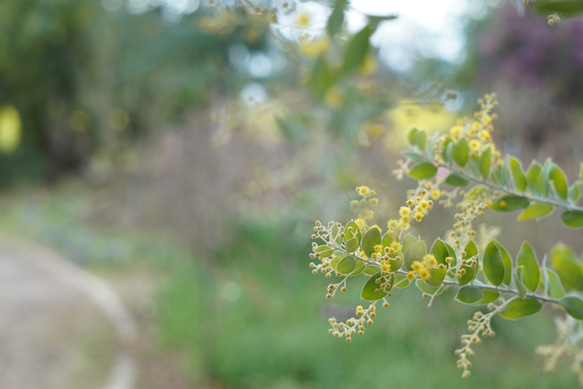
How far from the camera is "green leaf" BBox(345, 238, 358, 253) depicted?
1.72 feet

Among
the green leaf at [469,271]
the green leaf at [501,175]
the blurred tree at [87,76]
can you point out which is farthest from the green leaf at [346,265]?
the blurred tree at [87,76]

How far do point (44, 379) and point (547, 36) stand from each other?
5473mm

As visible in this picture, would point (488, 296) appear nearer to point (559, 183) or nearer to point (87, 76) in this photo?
point (559, 183)

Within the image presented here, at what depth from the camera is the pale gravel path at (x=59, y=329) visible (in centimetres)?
333

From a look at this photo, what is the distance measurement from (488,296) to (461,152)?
21 centimetres

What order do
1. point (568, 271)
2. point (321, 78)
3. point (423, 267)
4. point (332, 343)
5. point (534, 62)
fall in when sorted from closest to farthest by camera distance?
point (423, 267)
point (568, 271)
point (321, 78)
point (332, 343)
point (534, 62)

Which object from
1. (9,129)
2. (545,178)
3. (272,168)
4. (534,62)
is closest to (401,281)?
(545,178)

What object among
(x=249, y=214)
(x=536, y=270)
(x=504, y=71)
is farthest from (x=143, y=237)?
(x=536, y=270)

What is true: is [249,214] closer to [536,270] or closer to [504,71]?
[504,71]

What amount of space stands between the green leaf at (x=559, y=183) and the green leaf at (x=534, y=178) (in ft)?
0.07

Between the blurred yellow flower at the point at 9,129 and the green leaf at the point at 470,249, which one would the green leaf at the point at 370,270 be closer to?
the green leaf at the point at 470,249

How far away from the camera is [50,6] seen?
34.7ft

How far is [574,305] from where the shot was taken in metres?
0.65

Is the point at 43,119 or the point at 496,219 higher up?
the point at 496,219
